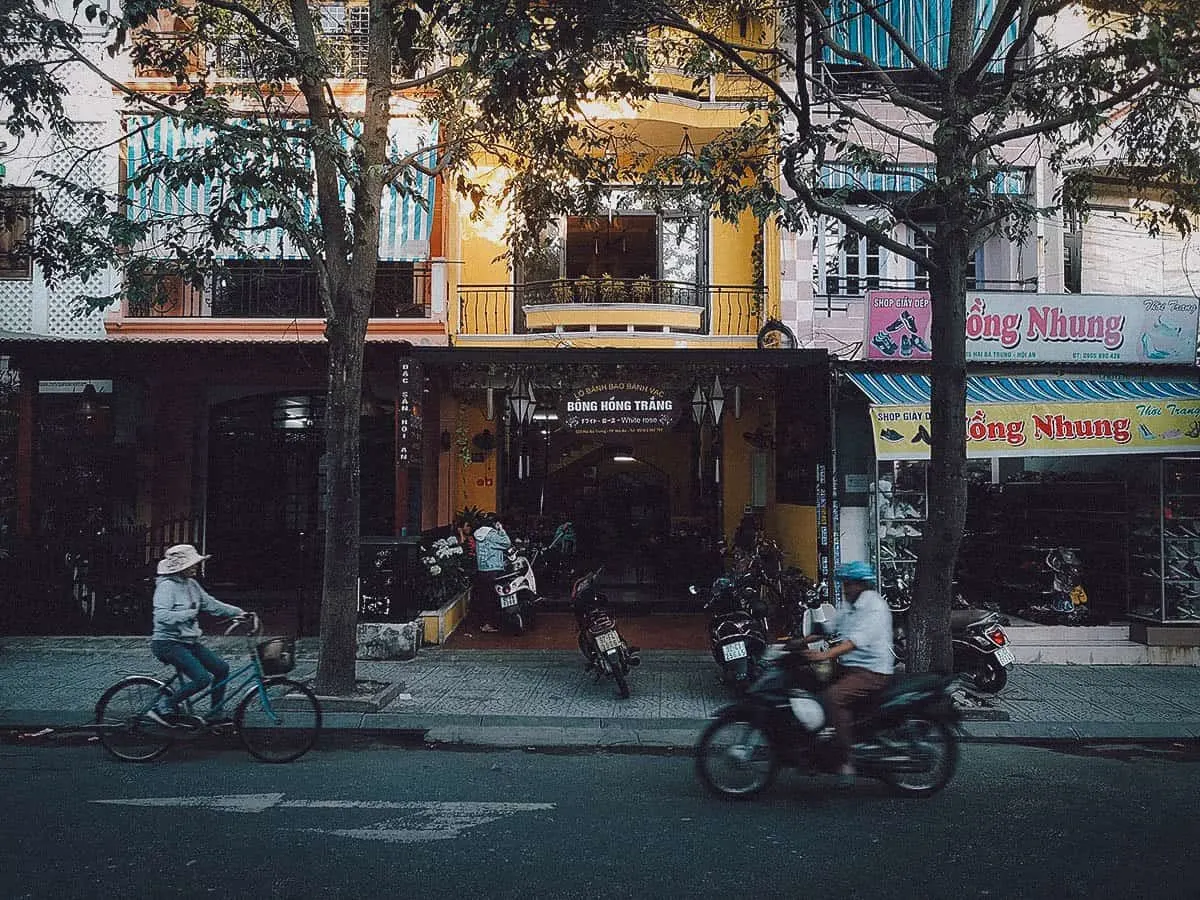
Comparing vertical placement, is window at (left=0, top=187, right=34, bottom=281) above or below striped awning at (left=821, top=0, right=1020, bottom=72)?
below

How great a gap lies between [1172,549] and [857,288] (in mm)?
5248

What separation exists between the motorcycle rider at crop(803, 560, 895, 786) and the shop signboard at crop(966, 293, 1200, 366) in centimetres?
622

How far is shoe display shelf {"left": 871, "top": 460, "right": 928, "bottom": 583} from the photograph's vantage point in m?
11.6

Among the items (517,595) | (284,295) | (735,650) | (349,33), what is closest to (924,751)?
(735,650)

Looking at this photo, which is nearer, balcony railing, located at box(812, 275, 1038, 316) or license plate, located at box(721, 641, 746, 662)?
license plate, located at box(721, 641, 746, 662)

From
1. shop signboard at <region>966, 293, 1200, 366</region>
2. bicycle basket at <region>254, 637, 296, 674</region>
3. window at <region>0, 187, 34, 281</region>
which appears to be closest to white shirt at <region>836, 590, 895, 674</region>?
bicycle basket at <region>254, 637, 296, 674</region>

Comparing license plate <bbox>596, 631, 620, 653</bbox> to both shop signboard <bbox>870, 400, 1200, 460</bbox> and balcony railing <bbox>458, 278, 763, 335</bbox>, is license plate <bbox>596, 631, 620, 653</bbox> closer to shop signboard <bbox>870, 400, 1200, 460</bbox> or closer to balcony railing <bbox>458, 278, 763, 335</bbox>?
shop signboard <bbox>870, 400, 1200, 460</bbox>

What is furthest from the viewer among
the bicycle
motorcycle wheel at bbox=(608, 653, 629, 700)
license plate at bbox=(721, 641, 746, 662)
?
motorcycle wheel at bbox=(608, 653, 629, 700)

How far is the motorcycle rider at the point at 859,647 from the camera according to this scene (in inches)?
256

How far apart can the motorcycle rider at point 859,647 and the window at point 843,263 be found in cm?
728

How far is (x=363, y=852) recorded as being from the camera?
5320 mm

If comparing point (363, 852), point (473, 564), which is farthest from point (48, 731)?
point (473, 564)

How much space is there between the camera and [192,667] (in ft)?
24.2

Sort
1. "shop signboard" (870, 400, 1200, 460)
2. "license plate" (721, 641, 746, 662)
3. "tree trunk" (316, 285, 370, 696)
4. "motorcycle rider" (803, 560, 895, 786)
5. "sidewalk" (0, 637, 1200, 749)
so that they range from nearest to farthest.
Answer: "motorcycle rider" (803, 560, 895, 786), "sidewalk" (0, 637, 1200, 749), "tree trunk" (316, 285, 370, 696), "license plate" (721, 641, 746, 662), "shop signboard" (870, 400, 1200, 460)
